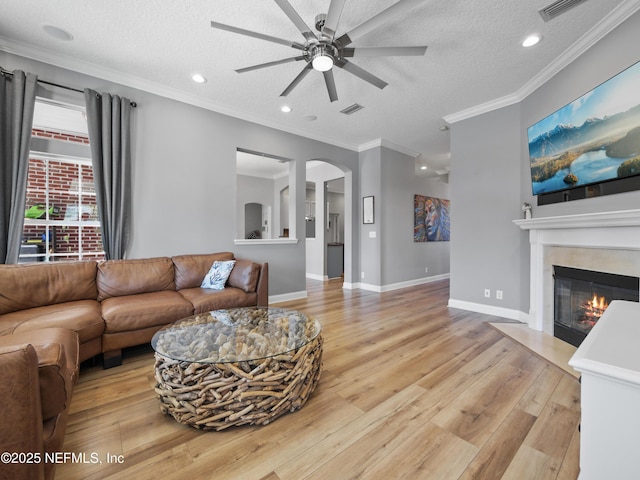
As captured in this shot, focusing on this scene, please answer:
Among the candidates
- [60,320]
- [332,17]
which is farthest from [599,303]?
[60,320]

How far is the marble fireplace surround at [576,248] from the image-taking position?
2.15m

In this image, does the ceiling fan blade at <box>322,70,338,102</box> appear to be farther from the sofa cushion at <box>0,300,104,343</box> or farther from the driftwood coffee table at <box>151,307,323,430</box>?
the sofa cushion at <box>0,300,104,343</box>

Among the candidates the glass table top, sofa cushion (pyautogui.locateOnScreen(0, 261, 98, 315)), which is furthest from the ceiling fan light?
sofa cushion (pyautogui.locateOnScreen(0, 261, 98, 315))

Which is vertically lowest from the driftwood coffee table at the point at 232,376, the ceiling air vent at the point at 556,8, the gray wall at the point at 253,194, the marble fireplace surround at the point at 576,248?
the driftwood coffee table at the point at 232,376

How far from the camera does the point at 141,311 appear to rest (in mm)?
2377

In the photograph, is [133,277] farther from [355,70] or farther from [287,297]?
[355,70]

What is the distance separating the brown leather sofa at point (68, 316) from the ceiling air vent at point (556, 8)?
3419 mm

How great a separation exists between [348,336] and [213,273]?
173 centimetres

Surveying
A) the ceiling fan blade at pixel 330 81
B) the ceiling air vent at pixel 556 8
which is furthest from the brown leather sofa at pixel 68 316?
the ceiling air vent at pixel 556 8

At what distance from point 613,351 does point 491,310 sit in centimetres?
354

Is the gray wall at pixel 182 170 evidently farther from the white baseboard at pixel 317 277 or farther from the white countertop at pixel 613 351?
the white countertop at pixel 613 351

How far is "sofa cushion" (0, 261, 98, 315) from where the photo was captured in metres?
2.28

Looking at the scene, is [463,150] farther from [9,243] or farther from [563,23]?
[9,243]

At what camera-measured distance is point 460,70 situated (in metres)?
3.06
